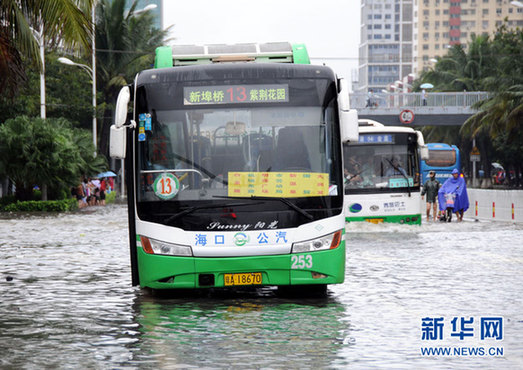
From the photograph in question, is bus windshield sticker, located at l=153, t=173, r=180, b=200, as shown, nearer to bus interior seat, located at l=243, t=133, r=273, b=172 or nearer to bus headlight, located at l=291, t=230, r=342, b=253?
bus interior seat, located at l=243, t=133, r=273, b=172

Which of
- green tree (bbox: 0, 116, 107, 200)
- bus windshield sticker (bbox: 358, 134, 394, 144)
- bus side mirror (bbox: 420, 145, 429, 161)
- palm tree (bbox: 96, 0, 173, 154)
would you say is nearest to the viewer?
bus side mirror (bbox: 420, 145, 429, 161)

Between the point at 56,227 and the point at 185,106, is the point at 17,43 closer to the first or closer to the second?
the point at 185,106

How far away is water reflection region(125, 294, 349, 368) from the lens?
836 centimetres

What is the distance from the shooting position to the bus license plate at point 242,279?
1207cm

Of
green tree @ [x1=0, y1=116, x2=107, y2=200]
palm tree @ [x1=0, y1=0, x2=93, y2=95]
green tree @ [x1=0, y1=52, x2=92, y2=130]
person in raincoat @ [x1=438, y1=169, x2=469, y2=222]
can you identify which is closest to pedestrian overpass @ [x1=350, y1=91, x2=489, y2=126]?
green tree @ [x1=0, y1=52, x2=92, y2=130]

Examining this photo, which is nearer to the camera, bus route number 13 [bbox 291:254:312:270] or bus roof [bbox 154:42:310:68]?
bus route number 13 [bbox 291:254:312:270]

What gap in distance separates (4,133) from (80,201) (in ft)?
32.5

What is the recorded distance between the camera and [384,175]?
2780cm

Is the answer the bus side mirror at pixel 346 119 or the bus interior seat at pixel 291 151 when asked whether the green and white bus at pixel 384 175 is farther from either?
the bus interior seat at pixel 291 151

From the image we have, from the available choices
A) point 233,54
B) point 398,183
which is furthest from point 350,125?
point 398,183

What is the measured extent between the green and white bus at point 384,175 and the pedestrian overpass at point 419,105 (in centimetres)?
4065

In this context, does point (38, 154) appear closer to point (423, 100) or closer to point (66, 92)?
point (66, 92)

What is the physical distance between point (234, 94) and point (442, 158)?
58459mm

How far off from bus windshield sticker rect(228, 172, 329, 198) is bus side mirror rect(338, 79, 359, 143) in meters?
0.65
